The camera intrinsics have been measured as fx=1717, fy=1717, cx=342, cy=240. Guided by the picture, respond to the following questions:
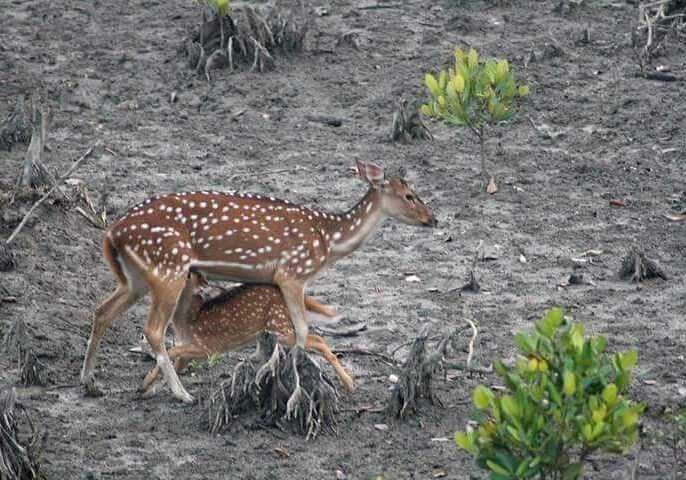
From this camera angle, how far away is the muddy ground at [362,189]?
938cm

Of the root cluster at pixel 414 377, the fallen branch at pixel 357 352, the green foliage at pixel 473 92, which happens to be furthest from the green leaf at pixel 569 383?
the green foliage at pixel 473 92

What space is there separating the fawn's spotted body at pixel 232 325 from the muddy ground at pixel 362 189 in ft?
0.70

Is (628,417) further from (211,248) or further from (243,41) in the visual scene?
(243,41)

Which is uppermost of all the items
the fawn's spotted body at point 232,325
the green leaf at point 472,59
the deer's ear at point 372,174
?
the green leaf at point 472,59

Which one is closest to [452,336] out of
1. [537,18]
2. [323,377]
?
[323,377]

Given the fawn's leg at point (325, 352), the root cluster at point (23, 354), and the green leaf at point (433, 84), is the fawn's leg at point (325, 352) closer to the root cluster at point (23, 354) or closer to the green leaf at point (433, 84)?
the root cluster at point (23, 354)

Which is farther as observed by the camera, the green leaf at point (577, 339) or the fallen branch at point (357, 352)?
the fallen branch at point (357, 352)

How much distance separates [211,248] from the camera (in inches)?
403

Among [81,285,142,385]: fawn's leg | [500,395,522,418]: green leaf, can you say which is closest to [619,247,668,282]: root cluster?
[81,285,142,385]: fawn's leg

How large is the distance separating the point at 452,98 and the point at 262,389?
160 inches

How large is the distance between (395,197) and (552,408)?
3.87m

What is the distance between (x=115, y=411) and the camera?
384 inches

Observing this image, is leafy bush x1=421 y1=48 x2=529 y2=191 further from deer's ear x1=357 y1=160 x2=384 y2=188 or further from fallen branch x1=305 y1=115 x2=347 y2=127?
deer's ear x1=357 y1=160 x2=384 y2=188

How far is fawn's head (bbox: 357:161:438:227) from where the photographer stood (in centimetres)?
1103
